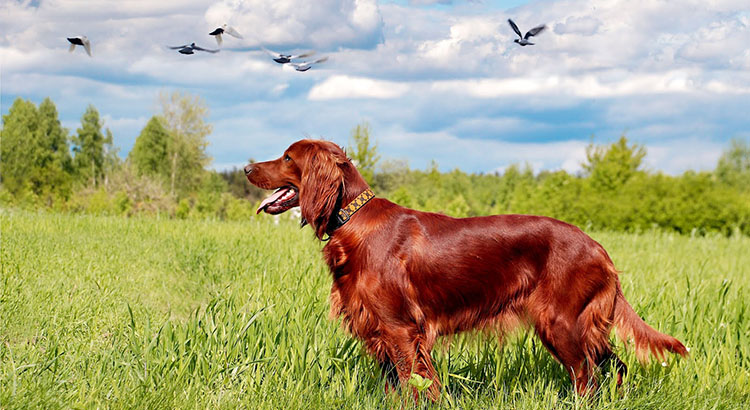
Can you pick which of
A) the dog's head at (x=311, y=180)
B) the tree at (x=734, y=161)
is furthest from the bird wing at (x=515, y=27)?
the tree at (x=734, y=161)

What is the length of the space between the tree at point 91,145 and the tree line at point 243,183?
71mm

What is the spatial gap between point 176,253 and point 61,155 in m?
37.2

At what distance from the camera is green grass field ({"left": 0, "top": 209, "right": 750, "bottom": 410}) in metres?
3.56

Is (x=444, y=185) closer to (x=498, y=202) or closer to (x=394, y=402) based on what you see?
(x=498, y=202)

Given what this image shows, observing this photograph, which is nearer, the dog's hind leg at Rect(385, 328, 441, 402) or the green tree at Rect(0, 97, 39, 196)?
the dog's hind leg at Rect(385, 328, 441, 402)

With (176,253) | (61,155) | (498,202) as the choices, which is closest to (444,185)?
(498,202)

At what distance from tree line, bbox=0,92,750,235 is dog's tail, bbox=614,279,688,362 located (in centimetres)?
1504

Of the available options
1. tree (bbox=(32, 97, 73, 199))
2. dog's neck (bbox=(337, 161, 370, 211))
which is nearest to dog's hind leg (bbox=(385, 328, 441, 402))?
dog's neck (bbox=(337, 161, 370, 211))

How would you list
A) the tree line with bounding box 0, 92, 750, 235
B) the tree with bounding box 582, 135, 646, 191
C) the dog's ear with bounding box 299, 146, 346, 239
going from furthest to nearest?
1. the tree with bounding box 582, 135, 646, 191
2. the tree line with bounding box 0, 92, 750, 235
3. the dog's ear with bounding box 299, 146, 346, 239

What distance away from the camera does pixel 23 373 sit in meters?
3.49

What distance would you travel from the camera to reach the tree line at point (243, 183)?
59.5ft

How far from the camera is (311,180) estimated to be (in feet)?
12.0

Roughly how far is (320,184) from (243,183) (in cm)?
4685

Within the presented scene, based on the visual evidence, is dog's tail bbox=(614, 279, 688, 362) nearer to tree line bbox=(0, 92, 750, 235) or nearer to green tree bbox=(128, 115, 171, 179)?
tree line bbox=(0, 92, 750, 235)
